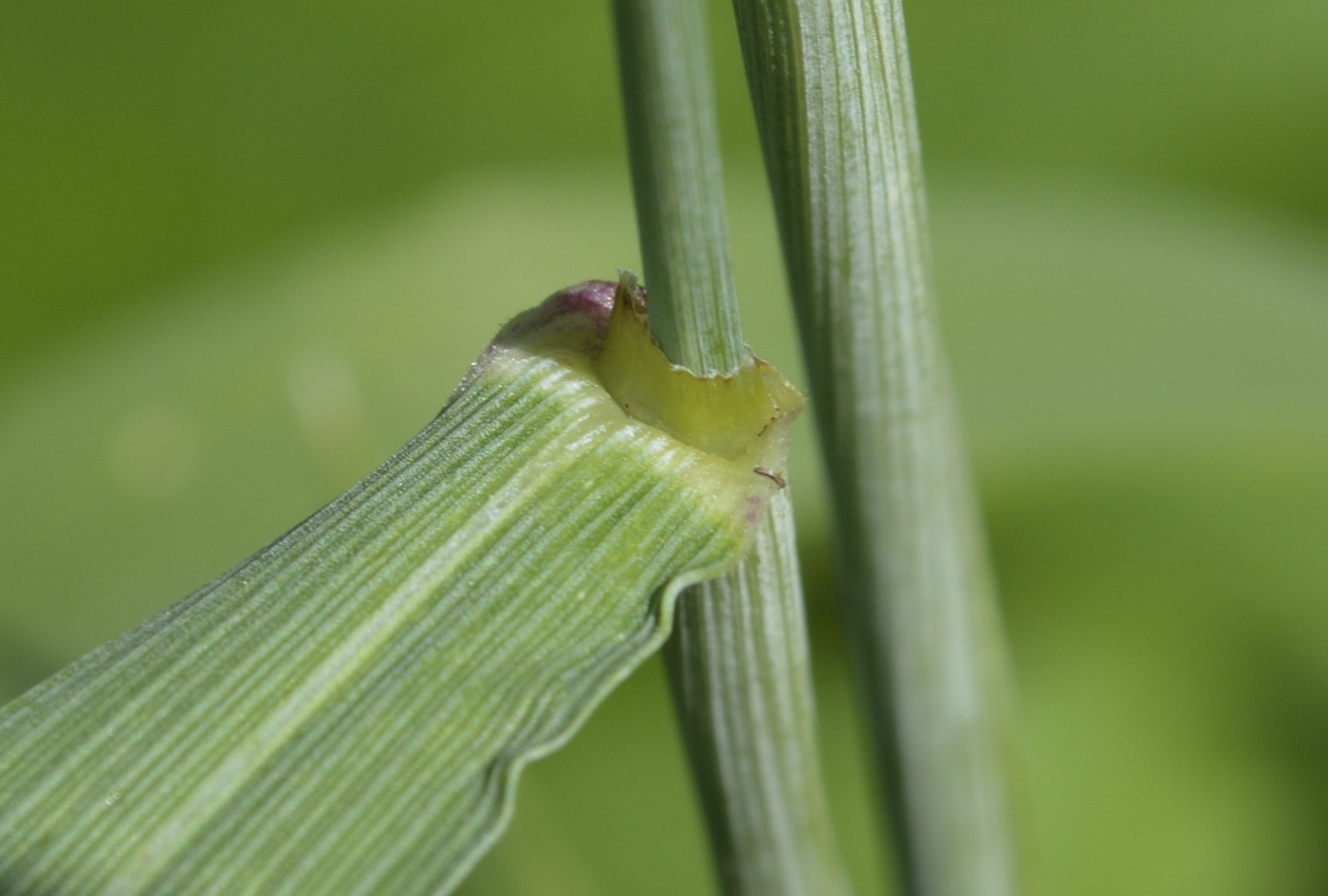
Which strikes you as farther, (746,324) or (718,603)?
(746,324)

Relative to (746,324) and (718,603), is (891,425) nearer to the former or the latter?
(718,603)

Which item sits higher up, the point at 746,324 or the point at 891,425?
the point at 891,425

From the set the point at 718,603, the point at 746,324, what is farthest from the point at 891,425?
the point at 746,324

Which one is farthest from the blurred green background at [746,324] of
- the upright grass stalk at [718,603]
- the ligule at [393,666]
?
the ligule at [393,666]

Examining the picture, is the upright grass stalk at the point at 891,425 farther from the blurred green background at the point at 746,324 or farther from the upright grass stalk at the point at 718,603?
the blurred green background at the point at 746,324

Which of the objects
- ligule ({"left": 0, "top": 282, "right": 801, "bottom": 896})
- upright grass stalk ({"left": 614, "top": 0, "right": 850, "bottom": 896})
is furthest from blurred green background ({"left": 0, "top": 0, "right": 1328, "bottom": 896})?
ligule ({"left": 0, "top": 282, "right": 801, "bottom": 896})

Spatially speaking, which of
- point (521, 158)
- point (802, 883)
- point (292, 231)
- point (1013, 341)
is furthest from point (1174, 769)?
point (292, 231)

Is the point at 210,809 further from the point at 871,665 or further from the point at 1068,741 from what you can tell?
the point at 1068,741
